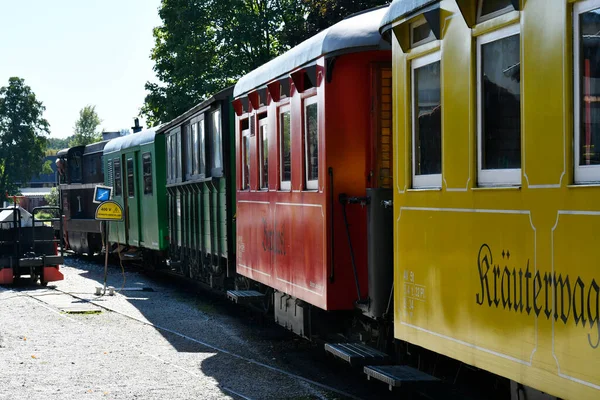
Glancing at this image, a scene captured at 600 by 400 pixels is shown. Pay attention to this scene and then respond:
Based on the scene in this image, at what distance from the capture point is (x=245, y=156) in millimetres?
12375

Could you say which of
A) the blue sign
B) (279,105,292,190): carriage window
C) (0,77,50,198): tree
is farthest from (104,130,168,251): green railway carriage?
(0,77,50,198): tree

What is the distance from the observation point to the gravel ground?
9539 mm

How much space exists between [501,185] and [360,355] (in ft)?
9.85

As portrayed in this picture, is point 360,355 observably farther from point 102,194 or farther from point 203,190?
point 102,194

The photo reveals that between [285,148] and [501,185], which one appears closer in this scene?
[501,185]

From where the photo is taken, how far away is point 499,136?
5.28 m

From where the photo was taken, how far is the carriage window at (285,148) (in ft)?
32.4

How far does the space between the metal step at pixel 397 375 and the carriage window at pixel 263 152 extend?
161 inches

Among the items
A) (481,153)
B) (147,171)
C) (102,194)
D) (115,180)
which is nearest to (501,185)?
(481,153)

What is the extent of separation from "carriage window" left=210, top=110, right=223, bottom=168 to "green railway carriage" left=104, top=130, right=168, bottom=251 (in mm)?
6361

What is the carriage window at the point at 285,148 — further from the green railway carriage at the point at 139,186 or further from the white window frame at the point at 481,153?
the green railway carriage at the point at 139,186

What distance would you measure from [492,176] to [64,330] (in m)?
10.2

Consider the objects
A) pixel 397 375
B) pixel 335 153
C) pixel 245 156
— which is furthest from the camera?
pixel 245 156

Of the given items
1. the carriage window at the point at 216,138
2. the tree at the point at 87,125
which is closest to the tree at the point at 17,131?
the tree at the point at 87,125
